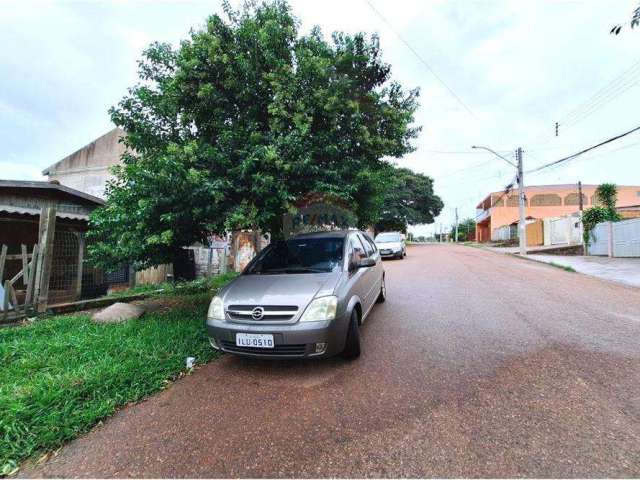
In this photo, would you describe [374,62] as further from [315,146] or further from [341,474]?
[341,474]

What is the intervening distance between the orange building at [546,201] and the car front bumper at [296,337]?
41853mm

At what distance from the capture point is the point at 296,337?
276 cm

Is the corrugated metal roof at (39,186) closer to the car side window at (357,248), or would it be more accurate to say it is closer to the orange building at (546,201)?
the car side window at (357,248)

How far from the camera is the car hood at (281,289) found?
2947 millimetres

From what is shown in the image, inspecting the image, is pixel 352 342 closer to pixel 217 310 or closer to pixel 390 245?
pixel 217 310

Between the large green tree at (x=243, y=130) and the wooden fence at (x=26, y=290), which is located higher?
the large green tree at (x=243, y=130)

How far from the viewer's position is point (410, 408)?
2367 millimetres

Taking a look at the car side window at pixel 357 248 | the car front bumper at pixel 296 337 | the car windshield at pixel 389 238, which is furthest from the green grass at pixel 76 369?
the car windshield at pixel 389 238

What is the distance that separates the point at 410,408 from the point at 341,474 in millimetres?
843

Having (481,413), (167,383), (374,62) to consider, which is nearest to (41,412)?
(167,383)

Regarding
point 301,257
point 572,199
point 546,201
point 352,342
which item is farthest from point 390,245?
point 572,199

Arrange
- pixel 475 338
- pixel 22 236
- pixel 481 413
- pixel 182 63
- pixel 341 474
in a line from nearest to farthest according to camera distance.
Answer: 1. pixel 341 474
2. pixel 481 413
3. pixel 475 338
4. pixel 182 63
5. pixel 22 236

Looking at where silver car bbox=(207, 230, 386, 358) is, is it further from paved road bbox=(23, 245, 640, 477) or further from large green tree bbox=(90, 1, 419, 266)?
large green tree bbox=(90, 1, 419, 266)

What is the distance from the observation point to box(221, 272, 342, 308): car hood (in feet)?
9.67
